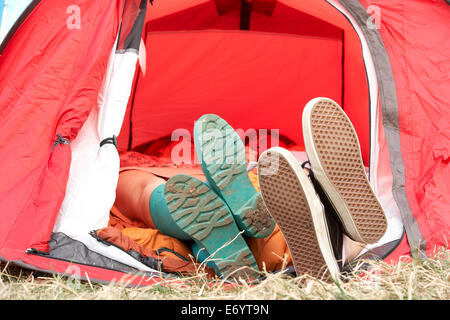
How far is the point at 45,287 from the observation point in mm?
1157

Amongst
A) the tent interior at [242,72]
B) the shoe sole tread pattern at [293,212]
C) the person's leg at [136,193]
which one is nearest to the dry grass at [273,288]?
the shoe sole tread pattern at [293,212]

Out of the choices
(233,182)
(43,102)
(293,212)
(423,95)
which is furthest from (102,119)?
(423,95)

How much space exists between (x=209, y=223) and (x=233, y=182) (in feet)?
0.43

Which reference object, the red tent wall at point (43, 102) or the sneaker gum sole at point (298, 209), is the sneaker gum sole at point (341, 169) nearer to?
the sneaker gum sole at point (298, 209)

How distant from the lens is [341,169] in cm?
118

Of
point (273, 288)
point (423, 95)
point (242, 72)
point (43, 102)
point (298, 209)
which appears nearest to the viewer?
point (273, 288)

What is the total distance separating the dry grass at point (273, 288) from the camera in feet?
3.35

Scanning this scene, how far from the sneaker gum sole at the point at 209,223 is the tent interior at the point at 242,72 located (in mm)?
1104

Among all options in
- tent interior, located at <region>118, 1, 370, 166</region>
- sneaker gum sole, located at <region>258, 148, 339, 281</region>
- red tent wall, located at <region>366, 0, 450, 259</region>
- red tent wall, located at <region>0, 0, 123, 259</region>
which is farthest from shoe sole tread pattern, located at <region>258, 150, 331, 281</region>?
tent interior, located at <region>118, 1, 370, 166</region>

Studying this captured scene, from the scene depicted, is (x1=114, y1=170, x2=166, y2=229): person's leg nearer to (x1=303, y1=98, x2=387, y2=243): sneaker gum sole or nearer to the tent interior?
(x1=303, y1=98, x2=387, y2=243): sneaker gum sole

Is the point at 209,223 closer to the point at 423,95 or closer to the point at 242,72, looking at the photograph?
the point at 423,95
